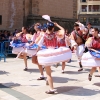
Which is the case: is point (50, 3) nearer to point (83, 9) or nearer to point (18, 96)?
point (18, 96)

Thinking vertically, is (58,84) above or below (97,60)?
below

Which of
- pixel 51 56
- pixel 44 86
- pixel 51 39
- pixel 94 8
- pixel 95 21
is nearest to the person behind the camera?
pixel 51 56

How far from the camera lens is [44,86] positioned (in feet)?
24.1

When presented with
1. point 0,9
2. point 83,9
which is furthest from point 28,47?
point 83,9

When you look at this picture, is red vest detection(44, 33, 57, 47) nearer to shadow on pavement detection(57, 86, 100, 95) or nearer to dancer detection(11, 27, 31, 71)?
shadow on pavement detection(57, 86, 100, 95)

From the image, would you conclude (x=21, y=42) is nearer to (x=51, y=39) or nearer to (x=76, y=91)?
(x=51, y=39)

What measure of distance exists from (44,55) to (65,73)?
349 centimetres

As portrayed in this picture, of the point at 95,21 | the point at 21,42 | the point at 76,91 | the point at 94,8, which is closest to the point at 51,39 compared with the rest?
the point at 76,91

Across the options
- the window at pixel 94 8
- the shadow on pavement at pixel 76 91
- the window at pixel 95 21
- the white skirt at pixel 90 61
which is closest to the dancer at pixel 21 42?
the shadow on pavement at pixel 76 91

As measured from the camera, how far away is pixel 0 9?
20344mm

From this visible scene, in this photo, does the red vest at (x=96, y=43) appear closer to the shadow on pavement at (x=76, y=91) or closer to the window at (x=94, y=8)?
the shadow on pavement at (x=76, y=91)

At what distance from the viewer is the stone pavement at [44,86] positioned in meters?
6.33

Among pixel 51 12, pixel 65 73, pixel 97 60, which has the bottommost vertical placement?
pixel 65 73

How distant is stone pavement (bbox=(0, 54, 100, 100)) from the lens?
6332 millimetres
